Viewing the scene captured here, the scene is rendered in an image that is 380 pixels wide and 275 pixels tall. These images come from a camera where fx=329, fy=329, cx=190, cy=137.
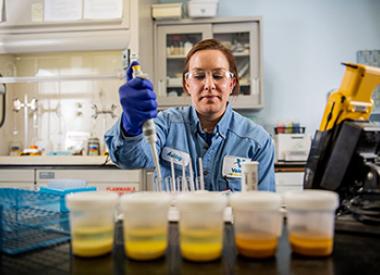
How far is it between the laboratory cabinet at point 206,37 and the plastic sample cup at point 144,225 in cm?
231

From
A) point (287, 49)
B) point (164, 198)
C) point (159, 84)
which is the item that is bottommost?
point (164, 198)

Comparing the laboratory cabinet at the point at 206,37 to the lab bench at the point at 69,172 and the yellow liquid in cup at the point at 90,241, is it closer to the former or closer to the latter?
the lab bench at the point at 69,172

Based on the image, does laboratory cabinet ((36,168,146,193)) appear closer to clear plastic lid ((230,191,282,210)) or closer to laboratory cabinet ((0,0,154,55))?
laboratory cabinet ((0,0,154,55))

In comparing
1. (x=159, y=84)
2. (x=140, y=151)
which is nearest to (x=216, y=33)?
(x=159, y=84)

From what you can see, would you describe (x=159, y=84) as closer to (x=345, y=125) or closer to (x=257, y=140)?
(x=257, y=140)

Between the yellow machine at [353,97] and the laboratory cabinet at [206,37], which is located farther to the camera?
the laboratory cabinet at [206,37]

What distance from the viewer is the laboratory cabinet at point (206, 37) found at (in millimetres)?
2803

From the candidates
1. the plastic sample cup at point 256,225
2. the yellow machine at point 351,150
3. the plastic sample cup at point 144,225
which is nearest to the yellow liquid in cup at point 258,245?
the plastic sample cup at point 256,225

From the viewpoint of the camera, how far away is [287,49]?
124 inches

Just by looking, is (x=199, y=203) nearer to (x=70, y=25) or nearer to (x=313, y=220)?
(x=313, y=220)

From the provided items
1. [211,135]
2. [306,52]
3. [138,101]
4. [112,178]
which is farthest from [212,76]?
[306,52]

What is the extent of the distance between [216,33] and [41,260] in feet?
8.67

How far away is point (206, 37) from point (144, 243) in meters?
2.54

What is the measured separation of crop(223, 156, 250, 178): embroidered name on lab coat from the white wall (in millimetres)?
1915
